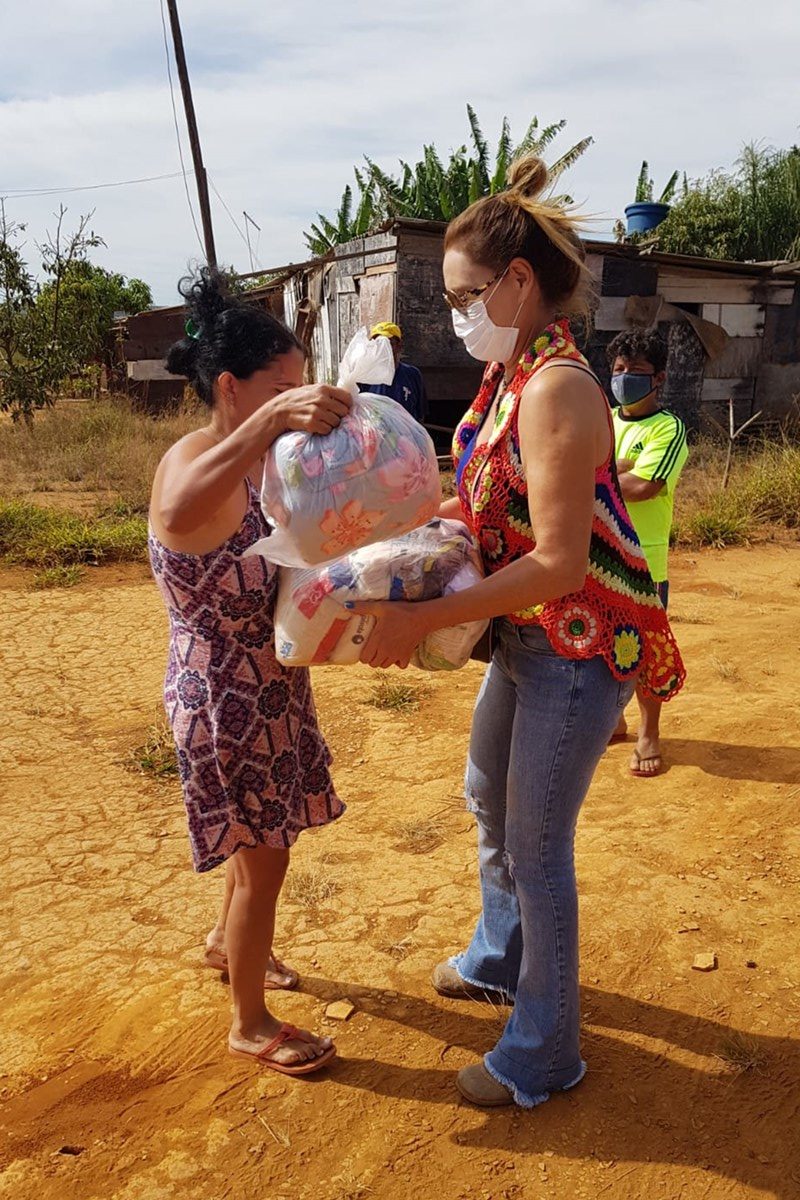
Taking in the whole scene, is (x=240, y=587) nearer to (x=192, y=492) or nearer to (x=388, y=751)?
(x=192, y=492)

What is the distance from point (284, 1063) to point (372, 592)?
4.12 ft

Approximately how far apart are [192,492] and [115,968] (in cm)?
166

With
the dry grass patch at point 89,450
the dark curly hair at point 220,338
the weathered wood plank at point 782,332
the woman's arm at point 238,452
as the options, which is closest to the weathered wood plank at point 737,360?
the weathered wood plank at point 782,332

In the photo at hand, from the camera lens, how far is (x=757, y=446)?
11.7 metres

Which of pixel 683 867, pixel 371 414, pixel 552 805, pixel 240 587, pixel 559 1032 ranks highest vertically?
pixel 371 414

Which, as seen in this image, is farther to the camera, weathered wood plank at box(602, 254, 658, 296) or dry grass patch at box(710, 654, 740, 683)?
weathered wood plank at box(602, 254, 658, 296)

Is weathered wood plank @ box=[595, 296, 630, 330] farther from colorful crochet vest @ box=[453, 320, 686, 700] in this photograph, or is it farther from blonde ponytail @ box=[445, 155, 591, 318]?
colorful crochet vest @ box=[453, 320, 686, 700]

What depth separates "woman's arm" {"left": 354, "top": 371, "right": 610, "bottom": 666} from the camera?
166cm

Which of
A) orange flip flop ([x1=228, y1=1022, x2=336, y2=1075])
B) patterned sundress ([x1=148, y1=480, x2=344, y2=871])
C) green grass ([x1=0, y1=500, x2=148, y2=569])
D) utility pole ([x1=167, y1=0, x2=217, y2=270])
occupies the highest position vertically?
utility pole ([x1=167, y1=0, x2=217, y2=270])

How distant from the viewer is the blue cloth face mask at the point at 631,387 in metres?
3.83

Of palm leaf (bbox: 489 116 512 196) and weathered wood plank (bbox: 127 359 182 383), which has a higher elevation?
palm leaf (bbox: 489 116 512 196)

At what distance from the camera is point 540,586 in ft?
5.54

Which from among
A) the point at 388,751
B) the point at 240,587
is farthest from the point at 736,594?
the point at 240,587

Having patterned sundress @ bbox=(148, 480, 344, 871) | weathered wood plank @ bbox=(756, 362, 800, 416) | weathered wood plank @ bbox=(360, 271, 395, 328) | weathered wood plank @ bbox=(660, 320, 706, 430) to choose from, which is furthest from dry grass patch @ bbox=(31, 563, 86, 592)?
weathered wood plank @ bbox=(756, 362, 800, 416)
